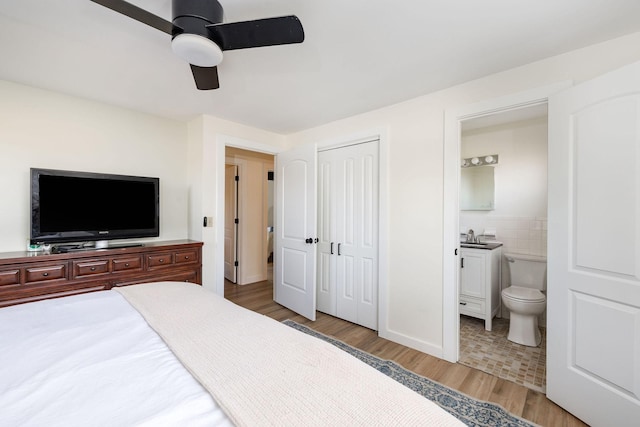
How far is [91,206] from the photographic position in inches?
95.3

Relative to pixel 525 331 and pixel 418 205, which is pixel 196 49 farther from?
pixel 525 331

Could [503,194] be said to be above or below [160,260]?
above

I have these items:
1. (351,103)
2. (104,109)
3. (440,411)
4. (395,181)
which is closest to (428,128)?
(395,181)

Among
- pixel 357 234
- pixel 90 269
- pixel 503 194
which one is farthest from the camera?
pixel 503 194

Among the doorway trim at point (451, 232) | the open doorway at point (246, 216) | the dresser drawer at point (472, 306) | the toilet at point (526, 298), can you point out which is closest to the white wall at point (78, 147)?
the open doorway at point (246, 216)

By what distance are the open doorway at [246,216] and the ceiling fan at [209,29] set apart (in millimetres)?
3190

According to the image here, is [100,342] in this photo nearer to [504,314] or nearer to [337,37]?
[337,37]

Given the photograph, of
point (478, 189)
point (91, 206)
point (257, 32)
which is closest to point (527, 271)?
point (478, 189)

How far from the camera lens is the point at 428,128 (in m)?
2.39

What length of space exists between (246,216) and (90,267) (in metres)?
2.50

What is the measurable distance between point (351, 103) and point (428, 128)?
0.76 meters

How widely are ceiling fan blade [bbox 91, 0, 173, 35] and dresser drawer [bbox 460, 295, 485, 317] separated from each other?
3.44m

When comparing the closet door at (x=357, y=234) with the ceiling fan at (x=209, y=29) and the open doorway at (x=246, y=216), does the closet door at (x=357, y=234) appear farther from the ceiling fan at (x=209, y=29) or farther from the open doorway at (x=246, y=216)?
the open doorway at (x=246, y=216)

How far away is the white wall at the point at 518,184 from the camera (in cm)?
296
